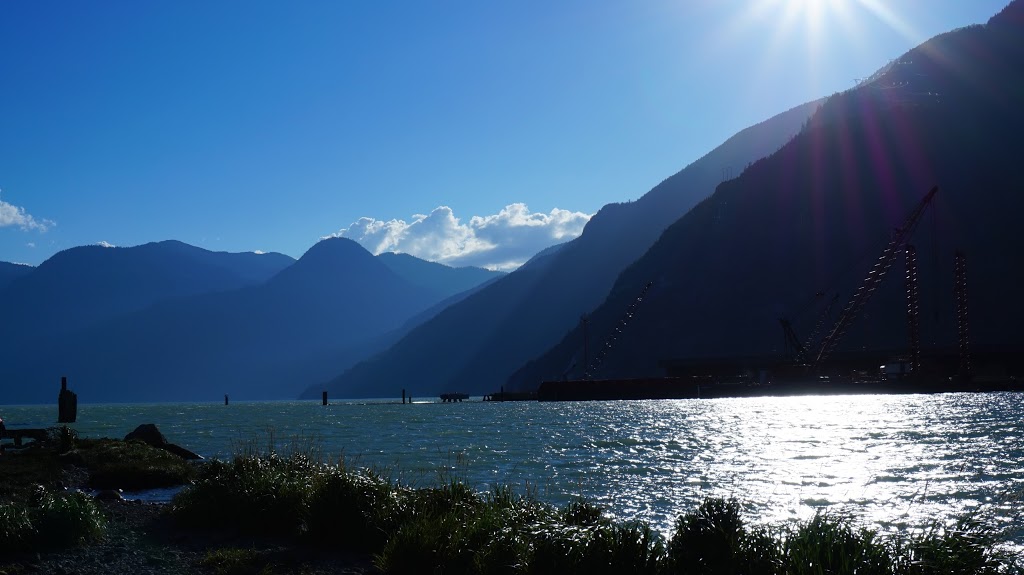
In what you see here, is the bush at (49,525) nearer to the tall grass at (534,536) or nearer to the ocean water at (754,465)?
the tall grass at (534,536)

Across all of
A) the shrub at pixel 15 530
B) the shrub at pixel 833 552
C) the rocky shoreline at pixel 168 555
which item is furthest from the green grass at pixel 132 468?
the shrub at pixel 833 552

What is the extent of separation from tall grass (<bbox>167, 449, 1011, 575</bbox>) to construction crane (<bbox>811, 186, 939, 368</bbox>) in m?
176

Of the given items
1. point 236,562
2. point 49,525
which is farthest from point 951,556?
point 49,525

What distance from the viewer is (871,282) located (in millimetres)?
192375

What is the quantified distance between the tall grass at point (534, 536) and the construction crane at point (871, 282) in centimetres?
17559

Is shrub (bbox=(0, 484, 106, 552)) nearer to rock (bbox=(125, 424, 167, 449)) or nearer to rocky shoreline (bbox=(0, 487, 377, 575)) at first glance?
rocky shoreline (bbox=(0, 487, 377, 575))

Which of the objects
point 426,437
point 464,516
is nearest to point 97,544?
point 464,516

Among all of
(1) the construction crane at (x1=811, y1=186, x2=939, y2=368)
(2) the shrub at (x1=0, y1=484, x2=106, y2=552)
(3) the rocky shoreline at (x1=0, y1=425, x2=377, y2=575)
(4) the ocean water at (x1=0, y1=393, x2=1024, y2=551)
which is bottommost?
(4) the ocean water at (x1=0, y1=393, x2=1024, y2=551)

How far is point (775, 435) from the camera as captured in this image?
55.7 metres

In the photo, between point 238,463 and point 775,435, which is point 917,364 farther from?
point 238,463

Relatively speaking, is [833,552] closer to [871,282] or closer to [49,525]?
[49,525]

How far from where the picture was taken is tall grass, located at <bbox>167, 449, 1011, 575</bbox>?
11602 mm

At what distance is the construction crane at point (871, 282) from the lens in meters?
181

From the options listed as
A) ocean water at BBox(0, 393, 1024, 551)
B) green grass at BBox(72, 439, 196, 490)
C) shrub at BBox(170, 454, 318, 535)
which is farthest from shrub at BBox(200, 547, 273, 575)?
green grass at BBox(72, 439, 196, 490)
